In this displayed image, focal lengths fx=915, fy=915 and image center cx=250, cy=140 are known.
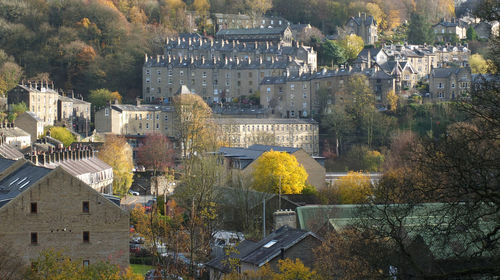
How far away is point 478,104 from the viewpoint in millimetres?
16062

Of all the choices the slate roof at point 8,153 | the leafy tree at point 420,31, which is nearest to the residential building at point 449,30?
the leafy tree at point 420,31

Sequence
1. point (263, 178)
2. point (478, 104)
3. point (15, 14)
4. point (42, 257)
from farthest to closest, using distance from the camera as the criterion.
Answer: point (15, 14) → point (263, 178) → point (42, 257) → point (478, 104)

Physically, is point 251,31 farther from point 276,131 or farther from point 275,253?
point 275,253

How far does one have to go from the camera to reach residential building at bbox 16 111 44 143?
83188 mm

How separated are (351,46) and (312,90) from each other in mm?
17219

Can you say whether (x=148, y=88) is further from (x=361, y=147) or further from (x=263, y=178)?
(x=263, y=178)

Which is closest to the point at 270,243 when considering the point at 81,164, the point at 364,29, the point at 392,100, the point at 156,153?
the point at 81,164

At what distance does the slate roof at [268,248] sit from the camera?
91.1ft

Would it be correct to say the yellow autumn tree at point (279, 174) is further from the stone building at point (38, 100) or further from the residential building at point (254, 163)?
the stone building at point (38, 100)

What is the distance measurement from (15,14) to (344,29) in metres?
43.7

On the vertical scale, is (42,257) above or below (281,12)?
below

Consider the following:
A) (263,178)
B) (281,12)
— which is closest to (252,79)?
(281,12)

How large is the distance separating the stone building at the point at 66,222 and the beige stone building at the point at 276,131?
56.1 m

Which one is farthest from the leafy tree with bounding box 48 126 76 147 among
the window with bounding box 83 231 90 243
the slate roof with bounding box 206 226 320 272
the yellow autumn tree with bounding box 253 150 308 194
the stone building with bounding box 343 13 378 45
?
the slate roof with bounding box 206 226 320 272
